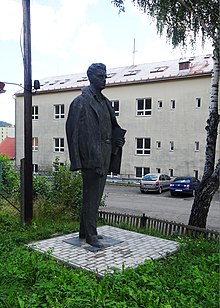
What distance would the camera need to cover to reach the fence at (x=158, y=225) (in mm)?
6613

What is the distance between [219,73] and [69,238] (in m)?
5.13

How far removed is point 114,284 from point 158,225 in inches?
144

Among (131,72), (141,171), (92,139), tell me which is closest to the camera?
(92,139)

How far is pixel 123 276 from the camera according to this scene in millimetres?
4195

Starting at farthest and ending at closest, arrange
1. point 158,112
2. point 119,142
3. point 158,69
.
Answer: point 158,69
point 158,112
point 119,142

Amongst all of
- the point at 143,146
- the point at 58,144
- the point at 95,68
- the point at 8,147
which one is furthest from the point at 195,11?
the point at 8,147

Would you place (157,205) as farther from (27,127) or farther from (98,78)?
(98,78)

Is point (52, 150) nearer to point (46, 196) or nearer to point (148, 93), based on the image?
point (148, 93)

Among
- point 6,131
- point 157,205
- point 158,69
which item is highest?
point 158,69

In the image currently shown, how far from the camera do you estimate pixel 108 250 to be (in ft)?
18.0

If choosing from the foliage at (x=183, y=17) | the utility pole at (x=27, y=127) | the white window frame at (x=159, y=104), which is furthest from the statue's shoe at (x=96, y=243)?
the white window frame at (x=159, y=104)

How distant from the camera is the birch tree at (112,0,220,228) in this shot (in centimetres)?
720

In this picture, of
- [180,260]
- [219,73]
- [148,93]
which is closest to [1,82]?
[219,73]

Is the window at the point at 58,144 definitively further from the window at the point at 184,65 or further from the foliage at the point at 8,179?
the foliage at the point at 8,179
